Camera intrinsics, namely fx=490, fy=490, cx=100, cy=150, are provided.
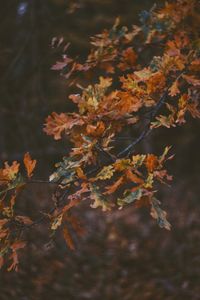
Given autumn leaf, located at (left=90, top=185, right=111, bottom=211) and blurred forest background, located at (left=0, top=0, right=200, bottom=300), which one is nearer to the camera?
autumn leaf, located at (left=90, top=185, right=111, bottom=211)

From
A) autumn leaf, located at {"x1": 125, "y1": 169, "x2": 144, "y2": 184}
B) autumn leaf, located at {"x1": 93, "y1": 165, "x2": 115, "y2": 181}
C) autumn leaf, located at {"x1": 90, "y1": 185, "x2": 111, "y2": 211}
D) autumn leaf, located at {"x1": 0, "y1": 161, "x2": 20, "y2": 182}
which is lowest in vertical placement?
autumn leaf, located at {"x1": 0, "y1": 161, "x2": 20, "y2": 182}

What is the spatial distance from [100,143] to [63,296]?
3.67 meters

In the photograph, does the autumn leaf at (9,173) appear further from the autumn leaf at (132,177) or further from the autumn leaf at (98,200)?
the autumn leaf at (132,177)

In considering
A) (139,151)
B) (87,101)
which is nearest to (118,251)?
(139,151)

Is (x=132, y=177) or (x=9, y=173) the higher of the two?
(x=132, y=177)

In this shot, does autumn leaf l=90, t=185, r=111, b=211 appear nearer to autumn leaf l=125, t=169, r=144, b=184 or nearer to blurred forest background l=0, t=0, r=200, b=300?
autumn leaf l=125, t=169, r=144, b=184

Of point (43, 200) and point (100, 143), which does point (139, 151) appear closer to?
point (43, 200)

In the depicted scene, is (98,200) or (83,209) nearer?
(98,200)

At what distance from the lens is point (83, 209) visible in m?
7.84

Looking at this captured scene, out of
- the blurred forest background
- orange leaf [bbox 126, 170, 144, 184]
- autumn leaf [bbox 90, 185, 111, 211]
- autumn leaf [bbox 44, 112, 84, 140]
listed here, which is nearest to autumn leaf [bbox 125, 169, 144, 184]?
orange leaf [bbox 126, 170, 144, 184]

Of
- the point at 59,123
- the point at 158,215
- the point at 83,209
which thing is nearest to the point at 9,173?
the point at 59,123

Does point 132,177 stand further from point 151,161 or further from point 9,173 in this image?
point 9,173

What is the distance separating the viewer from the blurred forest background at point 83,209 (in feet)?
17.3

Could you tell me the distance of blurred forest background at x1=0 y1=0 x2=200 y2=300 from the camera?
528cm
